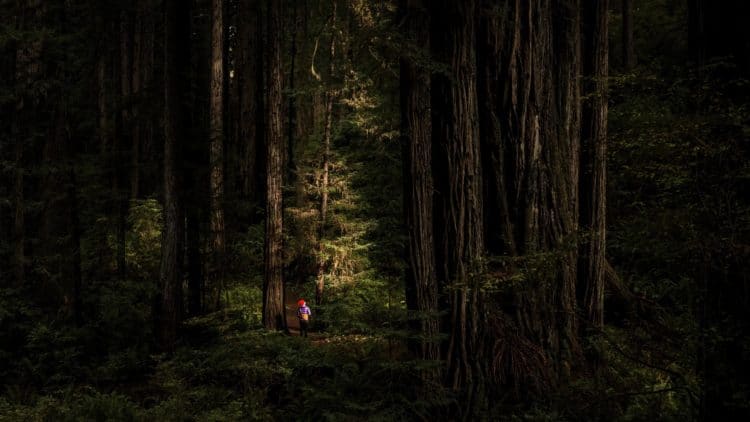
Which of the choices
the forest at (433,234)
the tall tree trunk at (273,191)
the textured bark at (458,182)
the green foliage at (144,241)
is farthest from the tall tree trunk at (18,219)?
the textured bark at (458,182)

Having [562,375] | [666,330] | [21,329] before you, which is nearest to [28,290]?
[21,329]

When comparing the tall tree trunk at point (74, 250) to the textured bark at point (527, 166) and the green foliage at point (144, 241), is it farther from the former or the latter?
the textured bark at point (527, 166)

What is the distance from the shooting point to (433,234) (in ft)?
20.2

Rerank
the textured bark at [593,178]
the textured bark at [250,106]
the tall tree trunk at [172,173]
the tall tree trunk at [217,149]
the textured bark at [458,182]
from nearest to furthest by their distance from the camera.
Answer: the textured bark at [458,182]
the textured bark at [593,178]
the tall tree trunk at [172,173]
the tall tree trunk at [217,149]
the textured bark at [250,106]

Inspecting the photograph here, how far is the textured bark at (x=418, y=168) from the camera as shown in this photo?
600 centimetres

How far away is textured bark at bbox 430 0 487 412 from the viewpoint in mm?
5895

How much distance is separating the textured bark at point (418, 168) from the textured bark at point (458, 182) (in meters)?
0.13

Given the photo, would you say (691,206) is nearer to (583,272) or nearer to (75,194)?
(583,272)

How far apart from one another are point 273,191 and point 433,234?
6836 mm

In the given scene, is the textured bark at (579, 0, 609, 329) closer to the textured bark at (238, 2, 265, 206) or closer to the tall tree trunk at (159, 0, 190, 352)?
the tall tree trunk at (159, 0, 190, 352)

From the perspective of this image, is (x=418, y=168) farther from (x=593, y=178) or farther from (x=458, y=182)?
(x=593, y=178)

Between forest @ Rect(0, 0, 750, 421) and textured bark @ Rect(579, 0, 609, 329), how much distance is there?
4 cm

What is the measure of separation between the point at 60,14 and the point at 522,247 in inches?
463

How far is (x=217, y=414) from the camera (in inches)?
248
